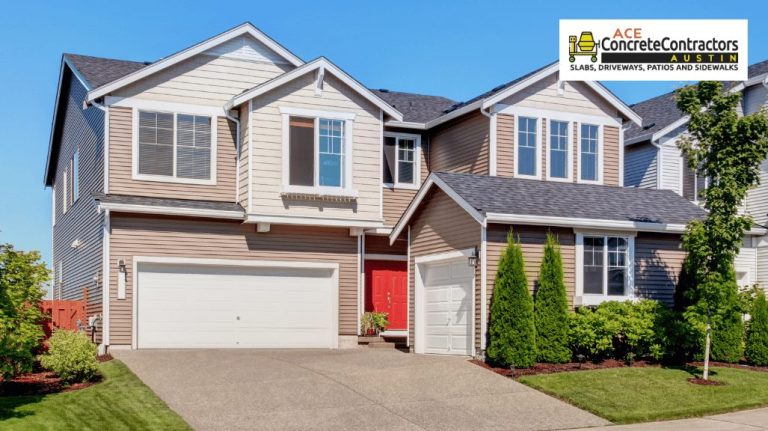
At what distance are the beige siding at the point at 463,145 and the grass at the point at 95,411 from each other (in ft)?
38.2

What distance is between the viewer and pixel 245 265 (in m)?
23.6

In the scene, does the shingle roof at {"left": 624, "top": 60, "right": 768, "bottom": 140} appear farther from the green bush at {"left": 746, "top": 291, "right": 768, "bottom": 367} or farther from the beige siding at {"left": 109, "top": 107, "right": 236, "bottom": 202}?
the beige siding at {"left": 109, "top": 107, "right": 236, "bottom": 202}

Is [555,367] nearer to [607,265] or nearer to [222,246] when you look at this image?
[607,265]

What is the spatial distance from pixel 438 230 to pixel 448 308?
71.6 inches

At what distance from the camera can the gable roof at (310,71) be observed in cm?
2283

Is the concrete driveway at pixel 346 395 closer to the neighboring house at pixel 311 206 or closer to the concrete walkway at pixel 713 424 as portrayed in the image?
the concrete walkway at pixel 713 424

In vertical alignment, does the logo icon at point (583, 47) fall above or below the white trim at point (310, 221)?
above

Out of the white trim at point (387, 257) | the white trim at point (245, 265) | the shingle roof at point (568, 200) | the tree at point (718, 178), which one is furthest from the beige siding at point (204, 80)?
the tree at point (718, 178)

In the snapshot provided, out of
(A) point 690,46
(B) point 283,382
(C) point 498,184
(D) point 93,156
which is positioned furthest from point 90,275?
(A) point 690,46

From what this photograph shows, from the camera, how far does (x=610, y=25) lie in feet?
79.5

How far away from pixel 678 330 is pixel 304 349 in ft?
29.7

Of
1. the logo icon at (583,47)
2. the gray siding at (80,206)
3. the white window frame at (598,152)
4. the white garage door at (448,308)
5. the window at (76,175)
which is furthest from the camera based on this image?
the window at (76,175)

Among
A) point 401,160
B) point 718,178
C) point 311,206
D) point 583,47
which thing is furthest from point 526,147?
point 718,178

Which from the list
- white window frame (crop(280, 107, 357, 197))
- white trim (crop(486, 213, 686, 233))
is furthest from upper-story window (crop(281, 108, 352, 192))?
white trim (crop(486, 213, 686, 233))
